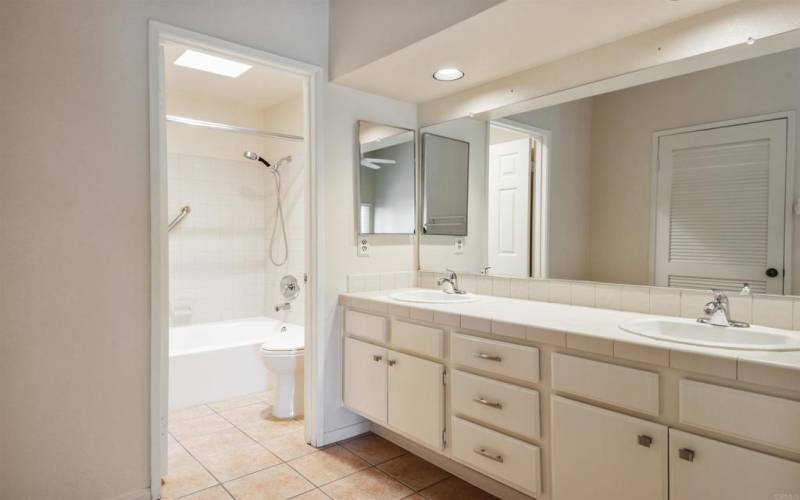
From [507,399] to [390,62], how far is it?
63.8 inches

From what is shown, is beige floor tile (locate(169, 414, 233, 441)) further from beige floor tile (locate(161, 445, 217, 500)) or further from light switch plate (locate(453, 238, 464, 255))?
light switch plate (locate(453, 238, 464, 255))

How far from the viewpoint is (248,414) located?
3123 mm

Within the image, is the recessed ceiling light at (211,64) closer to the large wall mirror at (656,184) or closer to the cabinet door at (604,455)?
the large wall mirror at (656,184)

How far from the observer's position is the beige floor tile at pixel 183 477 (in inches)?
84.2

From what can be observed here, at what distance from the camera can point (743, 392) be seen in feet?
4.11

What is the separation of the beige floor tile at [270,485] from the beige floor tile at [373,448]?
14.7 inches

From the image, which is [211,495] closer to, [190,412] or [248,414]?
[248,414]

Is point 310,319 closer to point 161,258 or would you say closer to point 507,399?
point 161,258

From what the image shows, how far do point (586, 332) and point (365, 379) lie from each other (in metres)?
1.29

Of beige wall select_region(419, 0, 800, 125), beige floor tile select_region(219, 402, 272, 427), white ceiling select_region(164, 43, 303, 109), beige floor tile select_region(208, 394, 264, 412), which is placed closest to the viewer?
beige wall select_region(419, 0, 800, 125)

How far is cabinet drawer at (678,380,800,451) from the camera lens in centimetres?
119

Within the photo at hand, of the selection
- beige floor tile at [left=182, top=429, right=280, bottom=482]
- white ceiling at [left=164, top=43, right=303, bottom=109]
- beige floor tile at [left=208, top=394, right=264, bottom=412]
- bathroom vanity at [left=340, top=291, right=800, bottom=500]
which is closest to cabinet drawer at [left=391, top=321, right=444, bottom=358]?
bathroom vanity at [left=340, top=291, right=800, bottom=500]

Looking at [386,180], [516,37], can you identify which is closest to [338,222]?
[386,180]

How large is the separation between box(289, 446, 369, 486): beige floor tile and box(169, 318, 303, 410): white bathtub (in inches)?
36.3
